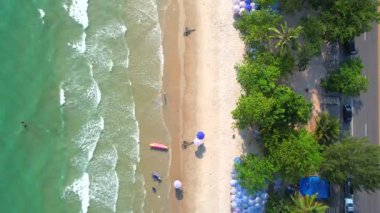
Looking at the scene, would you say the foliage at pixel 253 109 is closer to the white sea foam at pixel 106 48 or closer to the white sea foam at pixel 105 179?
the white sea foam at pixel 106 48

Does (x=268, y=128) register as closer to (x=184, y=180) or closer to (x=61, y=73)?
(x=184, y=180)

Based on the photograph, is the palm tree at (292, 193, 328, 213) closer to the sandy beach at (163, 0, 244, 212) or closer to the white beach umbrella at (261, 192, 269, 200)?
the white beach umbrella at (261, 192, 269, 200)

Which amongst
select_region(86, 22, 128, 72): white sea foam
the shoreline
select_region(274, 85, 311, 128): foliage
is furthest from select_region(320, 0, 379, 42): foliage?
select_region(86, 22, 128, 72): white sea foam

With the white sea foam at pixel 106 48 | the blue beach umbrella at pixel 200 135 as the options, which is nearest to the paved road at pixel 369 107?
the blue beach umbrella at pixel 200 135

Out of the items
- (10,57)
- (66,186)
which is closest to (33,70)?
(10,57)

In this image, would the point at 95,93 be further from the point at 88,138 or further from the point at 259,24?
the point at 259,24
